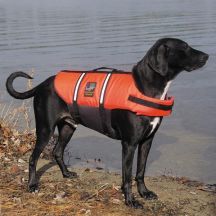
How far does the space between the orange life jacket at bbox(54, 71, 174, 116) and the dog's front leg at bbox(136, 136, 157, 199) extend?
56cm

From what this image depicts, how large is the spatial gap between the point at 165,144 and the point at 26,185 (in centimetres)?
330

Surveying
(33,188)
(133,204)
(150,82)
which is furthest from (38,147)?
(150,82)

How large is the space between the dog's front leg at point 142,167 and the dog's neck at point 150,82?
0.66 m

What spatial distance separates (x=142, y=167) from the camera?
229 inches

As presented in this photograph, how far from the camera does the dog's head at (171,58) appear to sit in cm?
512

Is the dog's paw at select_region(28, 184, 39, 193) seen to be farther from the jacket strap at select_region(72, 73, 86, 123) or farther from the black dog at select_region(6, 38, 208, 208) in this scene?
the jacket strap at select_region(72, 73, 86, 123)

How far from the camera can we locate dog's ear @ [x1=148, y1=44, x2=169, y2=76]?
512cm

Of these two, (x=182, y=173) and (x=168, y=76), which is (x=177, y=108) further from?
(x=168, y=76)

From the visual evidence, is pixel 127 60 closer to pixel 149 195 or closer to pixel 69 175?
pixel 69 175

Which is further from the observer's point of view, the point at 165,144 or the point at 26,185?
the point at 165,144

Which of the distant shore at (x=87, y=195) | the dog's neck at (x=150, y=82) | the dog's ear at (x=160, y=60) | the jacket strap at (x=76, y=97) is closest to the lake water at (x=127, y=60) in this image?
the distant shore at (x=87, y=195)

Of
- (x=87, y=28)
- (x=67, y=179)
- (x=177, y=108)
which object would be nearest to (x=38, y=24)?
(x=87, y=28)

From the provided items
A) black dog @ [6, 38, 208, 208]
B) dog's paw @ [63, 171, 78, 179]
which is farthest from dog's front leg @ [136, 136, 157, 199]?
dog's paw @ [63, 171, 78, 179]

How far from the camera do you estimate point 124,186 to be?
18.2 ft
